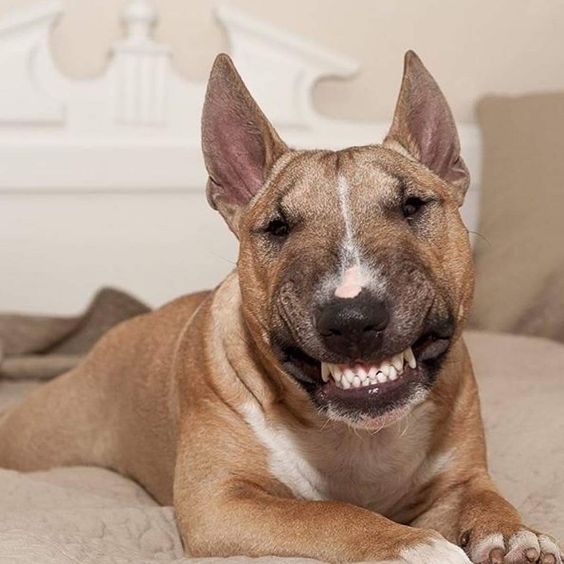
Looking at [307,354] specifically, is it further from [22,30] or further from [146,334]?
[22,30]

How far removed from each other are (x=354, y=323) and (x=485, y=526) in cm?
43

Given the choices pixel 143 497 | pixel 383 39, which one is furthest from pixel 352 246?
pixel 383 39

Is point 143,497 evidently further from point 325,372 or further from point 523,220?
point 523,220

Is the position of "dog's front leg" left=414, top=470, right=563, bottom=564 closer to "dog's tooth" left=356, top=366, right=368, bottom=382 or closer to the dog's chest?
the dog's chest

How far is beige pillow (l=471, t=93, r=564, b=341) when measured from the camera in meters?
3.77

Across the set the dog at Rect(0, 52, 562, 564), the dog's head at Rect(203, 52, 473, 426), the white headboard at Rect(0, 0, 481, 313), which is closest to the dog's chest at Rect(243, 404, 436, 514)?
the dog at Rect(0, 52, 562, 564)

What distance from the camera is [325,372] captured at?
1.91 meters

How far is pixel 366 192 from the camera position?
1996 millimetres

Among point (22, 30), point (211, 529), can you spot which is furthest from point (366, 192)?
point (22, 30)

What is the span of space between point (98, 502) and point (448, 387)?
2.29 ft

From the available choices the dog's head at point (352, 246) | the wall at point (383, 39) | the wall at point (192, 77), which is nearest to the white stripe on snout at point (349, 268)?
the dog's head at point (352, 246)

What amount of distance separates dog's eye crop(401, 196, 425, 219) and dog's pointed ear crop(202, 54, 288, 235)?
1.01 ft

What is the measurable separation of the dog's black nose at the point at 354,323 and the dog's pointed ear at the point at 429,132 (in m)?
0.52

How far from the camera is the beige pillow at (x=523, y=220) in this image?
3.77 m
